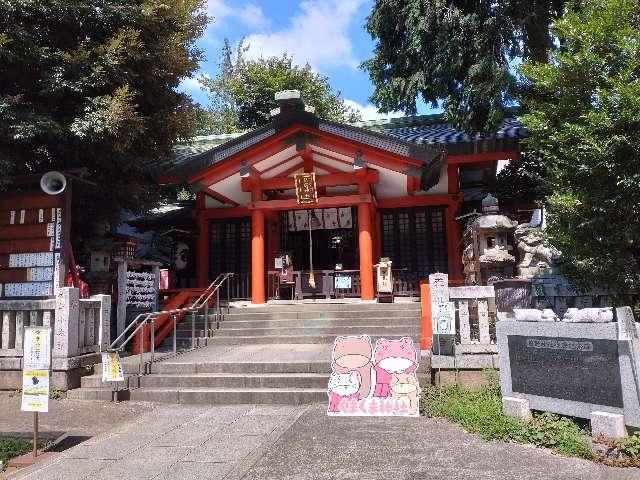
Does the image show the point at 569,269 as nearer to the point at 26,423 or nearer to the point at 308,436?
the point at 308,436

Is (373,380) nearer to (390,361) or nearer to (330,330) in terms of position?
(390,361)

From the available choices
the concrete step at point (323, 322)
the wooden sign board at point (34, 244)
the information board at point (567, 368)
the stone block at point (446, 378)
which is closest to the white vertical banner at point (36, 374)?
the wooden sign board at point (34, 244)

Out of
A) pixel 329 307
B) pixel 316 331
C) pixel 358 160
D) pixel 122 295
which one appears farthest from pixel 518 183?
pixel 122 295

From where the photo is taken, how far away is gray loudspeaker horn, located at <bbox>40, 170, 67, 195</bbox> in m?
9.34

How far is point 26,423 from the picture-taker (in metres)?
6.68

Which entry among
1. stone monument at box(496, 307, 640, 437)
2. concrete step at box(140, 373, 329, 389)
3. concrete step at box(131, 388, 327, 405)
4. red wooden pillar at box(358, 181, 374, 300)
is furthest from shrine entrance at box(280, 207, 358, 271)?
stone monument at box(496, 307, 640, 437)

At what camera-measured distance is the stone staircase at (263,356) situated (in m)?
7.49

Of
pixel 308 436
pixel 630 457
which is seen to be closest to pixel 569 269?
pixel 630 457

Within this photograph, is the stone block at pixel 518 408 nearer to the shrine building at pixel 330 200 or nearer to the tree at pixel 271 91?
the shrine building at pixel 330 200

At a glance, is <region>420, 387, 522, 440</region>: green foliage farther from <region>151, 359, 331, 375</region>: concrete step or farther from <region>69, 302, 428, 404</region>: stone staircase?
<region>151, 359, 331, 375</region>: concrete step

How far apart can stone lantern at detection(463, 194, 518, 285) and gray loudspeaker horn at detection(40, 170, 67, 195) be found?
347 inches

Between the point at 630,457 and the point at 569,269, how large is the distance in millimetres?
3834

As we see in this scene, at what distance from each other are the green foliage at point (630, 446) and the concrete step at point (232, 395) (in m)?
3.81

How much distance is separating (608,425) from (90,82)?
985 cm
